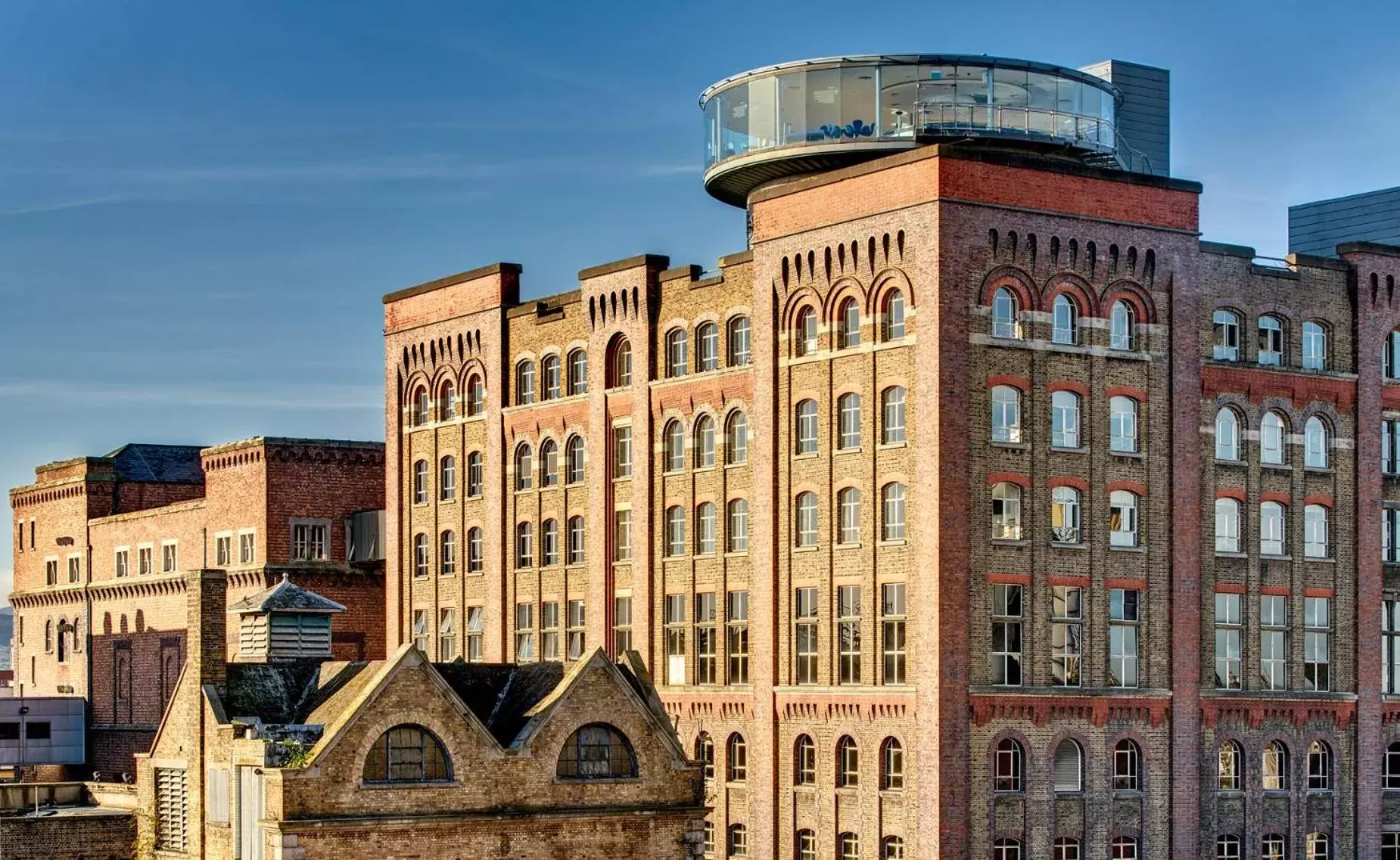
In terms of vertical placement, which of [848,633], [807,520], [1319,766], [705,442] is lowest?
[1319,766]

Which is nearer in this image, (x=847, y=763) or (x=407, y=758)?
(x=407, y=758)

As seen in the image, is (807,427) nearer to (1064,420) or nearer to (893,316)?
(893,316)

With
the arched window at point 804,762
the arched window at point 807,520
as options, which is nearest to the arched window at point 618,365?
the arched window at point 807,520

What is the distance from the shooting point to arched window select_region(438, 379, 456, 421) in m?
91.2

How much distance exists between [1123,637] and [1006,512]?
484cm

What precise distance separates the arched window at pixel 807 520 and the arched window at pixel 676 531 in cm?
616

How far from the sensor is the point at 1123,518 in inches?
2884

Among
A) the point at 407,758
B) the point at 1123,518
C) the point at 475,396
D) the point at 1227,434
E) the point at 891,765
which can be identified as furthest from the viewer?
the point at 475,396

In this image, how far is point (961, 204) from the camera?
70.4 m

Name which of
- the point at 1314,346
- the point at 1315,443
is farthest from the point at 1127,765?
the point at 1314,346

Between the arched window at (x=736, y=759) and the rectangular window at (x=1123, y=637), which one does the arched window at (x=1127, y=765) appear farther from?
the arched window at (x=736, y=759)

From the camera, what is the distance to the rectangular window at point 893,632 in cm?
7100

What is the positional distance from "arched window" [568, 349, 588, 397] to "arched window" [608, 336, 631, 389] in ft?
4.50

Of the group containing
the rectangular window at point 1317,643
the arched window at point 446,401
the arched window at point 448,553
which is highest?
the arched window at point 446,401
